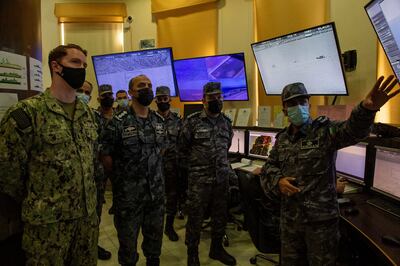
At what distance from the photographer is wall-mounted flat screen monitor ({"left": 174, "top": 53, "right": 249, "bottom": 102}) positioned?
13.6 feet

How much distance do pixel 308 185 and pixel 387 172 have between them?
0.79m

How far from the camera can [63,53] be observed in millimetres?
1581

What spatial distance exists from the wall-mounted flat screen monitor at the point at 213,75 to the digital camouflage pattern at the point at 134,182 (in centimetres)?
207

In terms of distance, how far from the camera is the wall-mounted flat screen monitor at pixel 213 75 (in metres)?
4.14

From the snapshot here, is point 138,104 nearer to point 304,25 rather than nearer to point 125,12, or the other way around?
point 304,25

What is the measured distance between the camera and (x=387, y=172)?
2.20 metres

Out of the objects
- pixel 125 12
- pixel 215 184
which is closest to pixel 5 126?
pixel 215 184

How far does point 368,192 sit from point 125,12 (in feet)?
15.8

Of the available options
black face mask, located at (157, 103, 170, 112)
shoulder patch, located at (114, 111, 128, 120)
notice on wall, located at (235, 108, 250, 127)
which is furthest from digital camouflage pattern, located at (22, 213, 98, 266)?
notice on wall, located at (235, 108, 250, 127)

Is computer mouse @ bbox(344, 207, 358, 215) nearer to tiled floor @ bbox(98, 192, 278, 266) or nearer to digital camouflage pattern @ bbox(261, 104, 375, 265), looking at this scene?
digital camouflage pattern @ bbox(261, 104, 375, 265)

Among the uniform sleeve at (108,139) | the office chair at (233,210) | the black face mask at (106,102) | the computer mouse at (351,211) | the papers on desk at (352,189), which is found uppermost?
the black face mask at (106,102)

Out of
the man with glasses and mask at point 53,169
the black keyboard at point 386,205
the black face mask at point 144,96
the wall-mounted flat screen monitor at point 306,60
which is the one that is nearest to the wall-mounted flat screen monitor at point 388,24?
the wall-mounted flat screen monitor at point 306,60

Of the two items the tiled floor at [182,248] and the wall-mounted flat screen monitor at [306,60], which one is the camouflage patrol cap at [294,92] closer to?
the wall-mounted flat screen monitor at [306,60]

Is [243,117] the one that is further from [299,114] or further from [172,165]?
[299,114]
